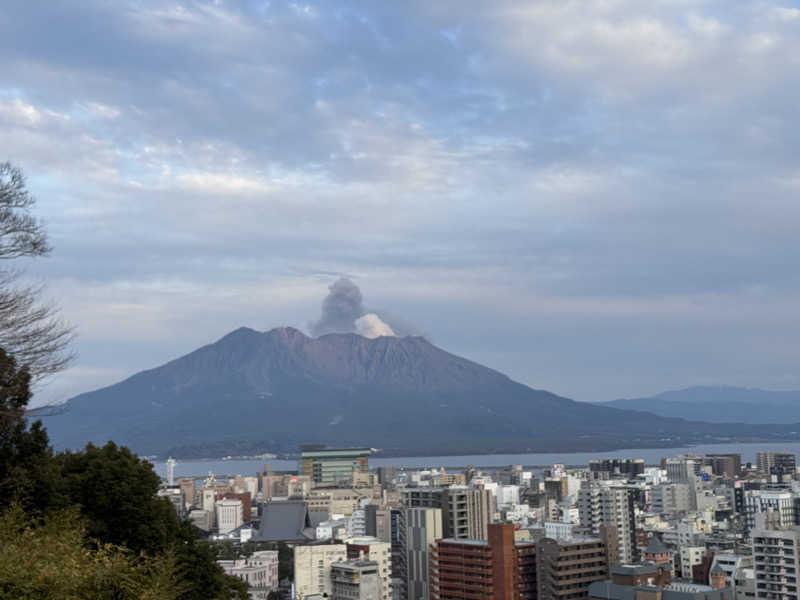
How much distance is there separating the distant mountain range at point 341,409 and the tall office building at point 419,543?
85044 millimetres

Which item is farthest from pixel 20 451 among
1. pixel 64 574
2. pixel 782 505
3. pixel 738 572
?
pixel 782 505

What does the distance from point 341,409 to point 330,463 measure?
2382 inches

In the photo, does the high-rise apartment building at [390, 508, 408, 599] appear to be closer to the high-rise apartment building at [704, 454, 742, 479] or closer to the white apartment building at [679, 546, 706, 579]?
the white apartment building at [679, 546, 706, 579]

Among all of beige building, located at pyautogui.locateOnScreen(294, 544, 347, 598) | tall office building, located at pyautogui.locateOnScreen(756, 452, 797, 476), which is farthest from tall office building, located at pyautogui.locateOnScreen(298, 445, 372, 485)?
beige building, located at pyautogui.locateOnScreen(294, 544, 347, 598)

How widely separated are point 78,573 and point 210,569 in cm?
642

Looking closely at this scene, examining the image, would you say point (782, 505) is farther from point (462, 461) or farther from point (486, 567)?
point (462, 461)

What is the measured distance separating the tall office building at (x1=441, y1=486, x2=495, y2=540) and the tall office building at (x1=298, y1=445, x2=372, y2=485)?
149 ft

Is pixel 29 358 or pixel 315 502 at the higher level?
pixel 29 358

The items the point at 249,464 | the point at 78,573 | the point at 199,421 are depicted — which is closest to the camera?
the point at 78,573

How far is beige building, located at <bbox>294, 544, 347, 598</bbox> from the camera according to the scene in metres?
27.6

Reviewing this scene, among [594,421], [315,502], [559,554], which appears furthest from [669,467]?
[594,421]

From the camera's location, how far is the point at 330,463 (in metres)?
77.4

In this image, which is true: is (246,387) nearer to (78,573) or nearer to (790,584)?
(790,584)

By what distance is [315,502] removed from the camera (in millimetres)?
55094
